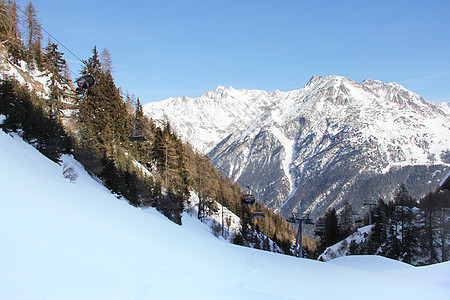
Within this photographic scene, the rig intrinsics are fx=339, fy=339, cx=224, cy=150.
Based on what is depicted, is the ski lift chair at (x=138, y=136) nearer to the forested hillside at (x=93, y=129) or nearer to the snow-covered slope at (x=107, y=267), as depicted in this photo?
the forested hillside at (x=93, y=129)

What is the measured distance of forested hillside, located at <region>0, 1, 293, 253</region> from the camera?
24.4 metres

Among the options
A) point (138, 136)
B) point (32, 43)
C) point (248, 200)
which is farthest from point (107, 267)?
point (32, 43)

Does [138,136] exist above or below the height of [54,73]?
below

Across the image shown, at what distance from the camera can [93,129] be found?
37.1 metres

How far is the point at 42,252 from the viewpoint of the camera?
22.4 ft

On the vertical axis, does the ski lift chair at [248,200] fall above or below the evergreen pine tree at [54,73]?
below

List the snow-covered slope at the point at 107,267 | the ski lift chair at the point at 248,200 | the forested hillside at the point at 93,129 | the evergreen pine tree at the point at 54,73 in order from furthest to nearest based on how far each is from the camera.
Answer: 1. the ski lift chair at the point at 248,200
2. the evergreen pine tree at the point at 54,73
3. the forested hillside at the point at 93,129
4. the snow-covered slope at the point at 107,267

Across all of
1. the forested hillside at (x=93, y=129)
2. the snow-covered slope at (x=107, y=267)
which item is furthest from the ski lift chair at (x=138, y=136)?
the snow-covered slope at (x=107, y=267)

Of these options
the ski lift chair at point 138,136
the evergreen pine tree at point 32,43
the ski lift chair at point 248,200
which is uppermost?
the evergreen pine tree at point 32,43

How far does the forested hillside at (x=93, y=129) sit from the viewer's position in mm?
24438

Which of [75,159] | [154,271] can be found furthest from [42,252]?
[75,159]

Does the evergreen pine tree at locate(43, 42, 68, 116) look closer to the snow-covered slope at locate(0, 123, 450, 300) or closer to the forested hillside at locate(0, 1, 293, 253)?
the forested hillside at locate(0, 1, 293, 253)

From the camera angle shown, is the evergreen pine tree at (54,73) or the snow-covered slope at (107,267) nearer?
the snow-covered slope at (107,267)

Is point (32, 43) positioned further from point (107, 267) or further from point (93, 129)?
point (107, 267)
